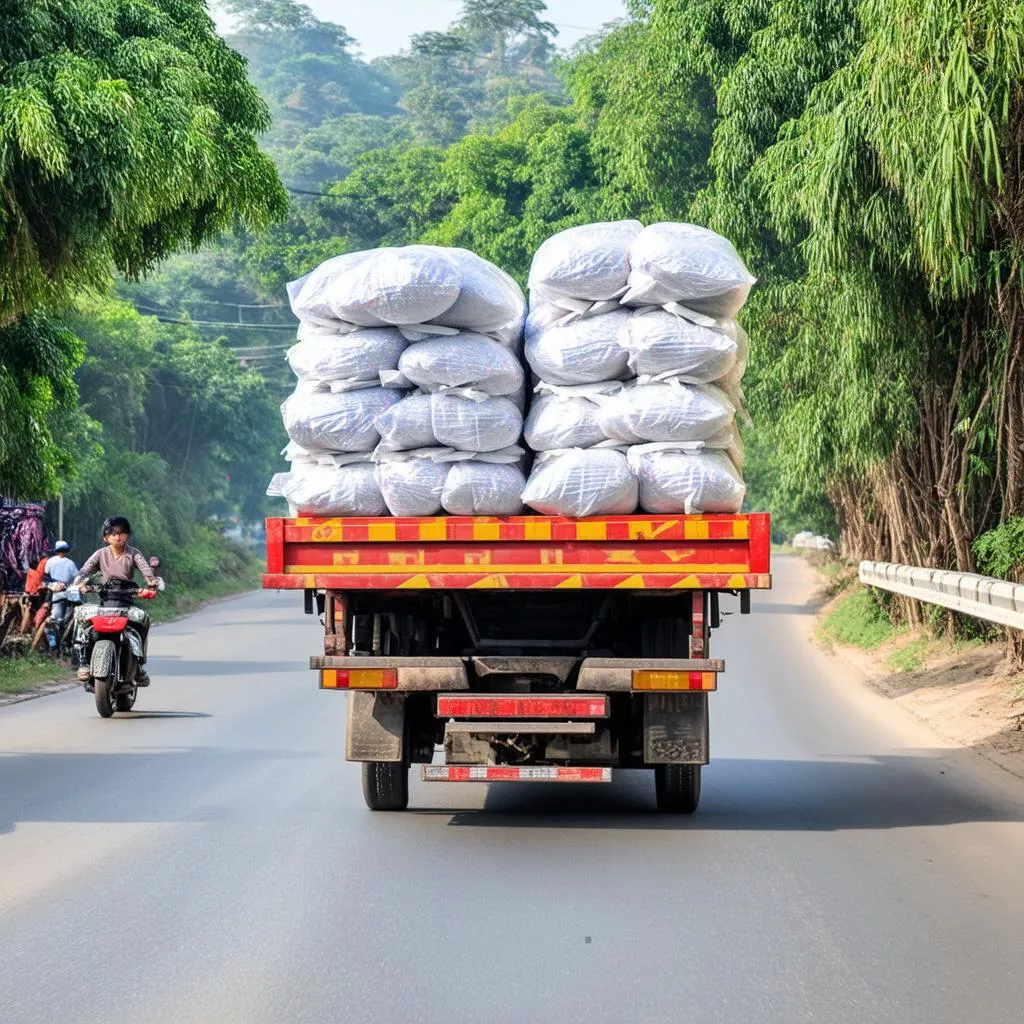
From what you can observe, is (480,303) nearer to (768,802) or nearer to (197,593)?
(768,802)

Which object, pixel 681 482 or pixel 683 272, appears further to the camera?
pixel 683 272

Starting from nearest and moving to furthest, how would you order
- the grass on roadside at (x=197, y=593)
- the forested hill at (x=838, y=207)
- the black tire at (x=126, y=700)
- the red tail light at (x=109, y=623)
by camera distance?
the forested hill at (x=838, y=207)
the red tail light at (x=109, y=623)
the black tire at (x=126, y=700)
the grass on roadside at (x=197, y=593)

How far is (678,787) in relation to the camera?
29.9ft

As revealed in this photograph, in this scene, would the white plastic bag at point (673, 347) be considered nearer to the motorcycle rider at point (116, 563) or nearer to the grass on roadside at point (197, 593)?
the motorcycle rider at point (116, 563)

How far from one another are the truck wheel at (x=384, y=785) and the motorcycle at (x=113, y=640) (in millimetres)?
5293

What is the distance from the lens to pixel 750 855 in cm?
789

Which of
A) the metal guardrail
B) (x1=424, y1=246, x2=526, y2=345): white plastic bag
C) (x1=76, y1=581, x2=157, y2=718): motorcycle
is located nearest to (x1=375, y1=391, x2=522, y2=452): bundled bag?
(x1=424, y1=246, x2=526, y2=345): white plastic bag

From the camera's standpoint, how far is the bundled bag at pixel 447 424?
28.9 ft

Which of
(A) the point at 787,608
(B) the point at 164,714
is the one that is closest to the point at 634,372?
(B) the point at 164,714

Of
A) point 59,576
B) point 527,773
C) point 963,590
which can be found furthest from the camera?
point 59,576

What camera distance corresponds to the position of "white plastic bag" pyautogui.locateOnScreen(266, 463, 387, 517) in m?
8.89

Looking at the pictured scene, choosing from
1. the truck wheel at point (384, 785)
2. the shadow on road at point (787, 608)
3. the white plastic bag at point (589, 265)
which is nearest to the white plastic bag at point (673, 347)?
the white plastic bag at point (589, 265)

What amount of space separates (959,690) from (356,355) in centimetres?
885

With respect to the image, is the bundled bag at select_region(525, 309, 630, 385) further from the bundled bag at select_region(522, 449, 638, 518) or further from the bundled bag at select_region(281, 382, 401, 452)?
the bundled bag at select_region(281, 382, 401, 452)
